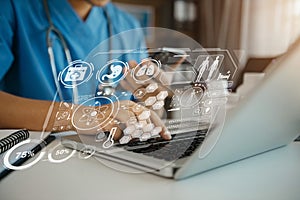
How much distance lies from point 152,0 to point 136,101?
1.57m

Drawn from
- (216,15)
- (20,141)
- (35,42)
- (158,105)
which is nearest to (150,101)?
(158,105)

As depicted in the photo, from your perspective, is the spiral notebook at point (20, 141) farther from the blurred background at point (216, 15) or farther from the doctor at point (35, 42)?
the blurred background at point (216, 15)

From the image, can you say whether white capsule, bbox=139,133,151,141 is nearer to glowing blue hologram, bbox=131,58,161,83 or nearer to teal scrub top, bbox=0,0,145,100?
glowing blue hologram, bbox=131,58,161,83

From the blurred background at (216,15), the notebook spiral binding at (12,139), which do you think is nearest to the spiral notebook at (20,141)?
the notebook spiral binding at (12,139)

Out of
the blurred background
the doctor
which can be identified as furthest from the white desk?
the blurred background

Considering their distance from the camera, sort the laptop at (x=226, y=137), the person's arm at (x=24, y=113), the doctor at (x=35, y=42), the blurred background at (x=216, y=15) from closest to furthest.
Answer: the laptop at (x=226, y=137)
the person's arm at (x=24, y=113)
the doctor at (x=35, y=42)
the blurred background at (x=216, y=15)

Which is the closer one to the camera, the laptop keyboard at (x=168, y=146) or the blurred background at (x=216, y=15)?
the laptop keyboard at (x=168, y=146)

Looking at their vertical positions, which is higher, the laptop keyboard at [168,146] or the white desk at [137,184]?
the laptop keyboard at [168,146]

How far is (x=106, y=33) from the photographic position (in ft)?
2.19

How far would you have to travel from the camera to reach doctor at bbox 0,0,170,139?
47cm

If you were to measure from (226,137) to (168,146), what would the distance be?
0.25ft

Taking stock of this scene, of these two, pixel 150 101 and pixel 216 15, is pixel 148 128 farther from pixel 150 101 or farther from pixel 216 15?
pixel 216 15

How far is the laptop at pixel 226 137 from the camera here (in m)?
0.23

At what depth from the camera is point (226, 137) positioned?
25cm
